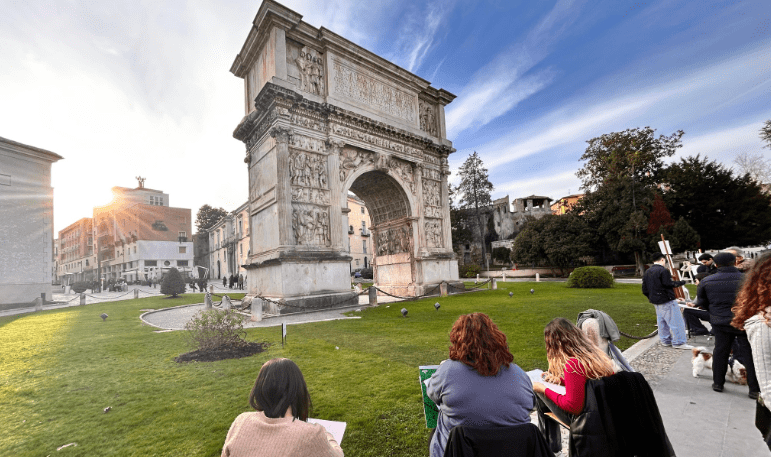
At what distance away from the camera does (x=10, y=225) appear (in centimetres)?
2153

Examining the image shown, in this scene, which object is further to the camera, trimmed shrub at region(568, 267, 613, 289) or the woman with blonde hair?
trimmed shrub at region(568, 267, 613, 289)

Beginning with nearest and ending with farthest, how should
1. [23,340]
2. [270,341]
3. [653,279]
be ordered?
1. [653,279]
2. [270,341]
3. [23,340]

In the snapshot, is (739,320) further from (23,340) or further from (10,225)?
(10,225)

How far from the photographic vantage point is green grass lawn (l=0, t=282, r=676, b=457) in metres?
3.55

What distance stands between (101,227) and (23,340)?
56350 mm

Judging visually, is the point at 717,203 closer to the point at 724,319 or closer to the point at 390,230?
the point at 390,230

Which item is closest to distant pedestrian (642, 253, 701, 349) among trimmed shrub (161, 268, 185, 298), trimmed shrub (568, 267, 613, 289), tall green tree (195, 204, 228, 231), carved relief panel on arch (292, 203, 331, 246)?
carved relief panel on arch (292, 203, 331, 246)

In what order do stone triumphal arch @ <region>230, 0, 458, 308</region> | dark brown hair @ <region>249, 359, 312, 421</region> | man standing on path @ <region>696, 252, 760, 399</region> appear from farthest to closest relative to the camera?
stone triumphal arch @ <region>230, 0, 458, 308</region> → man standing on path @ <region>696, 252, 760, 399</region> → dark brown hair @ <region>249, 359, 312, 421</region>

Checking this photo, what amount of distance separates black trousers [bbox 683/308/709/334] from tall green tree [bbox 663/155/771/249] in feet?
94.3

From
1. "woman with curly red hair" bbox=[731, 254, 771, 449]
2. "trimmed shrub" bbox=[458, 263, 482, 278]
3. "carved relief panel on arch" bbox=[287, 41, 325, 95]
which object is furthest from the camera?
"trimmed shrub" bbox=[458, 263, 482, 278]

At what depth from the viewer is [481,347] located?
7.51 ft

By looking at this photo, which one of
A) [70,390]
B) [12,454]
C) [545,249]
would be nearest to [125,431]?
[12,454]

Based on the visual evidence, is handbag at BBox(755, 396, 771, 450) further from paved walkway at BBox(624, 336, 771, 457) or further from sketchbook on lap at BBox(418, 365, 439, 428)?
sketchbook on lap at BBox(418, 365, 439, 428)

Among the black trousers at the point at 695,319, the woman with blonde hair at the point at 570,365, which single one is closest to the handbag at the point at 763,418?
the woman with blonde hair at the point at 570,365
